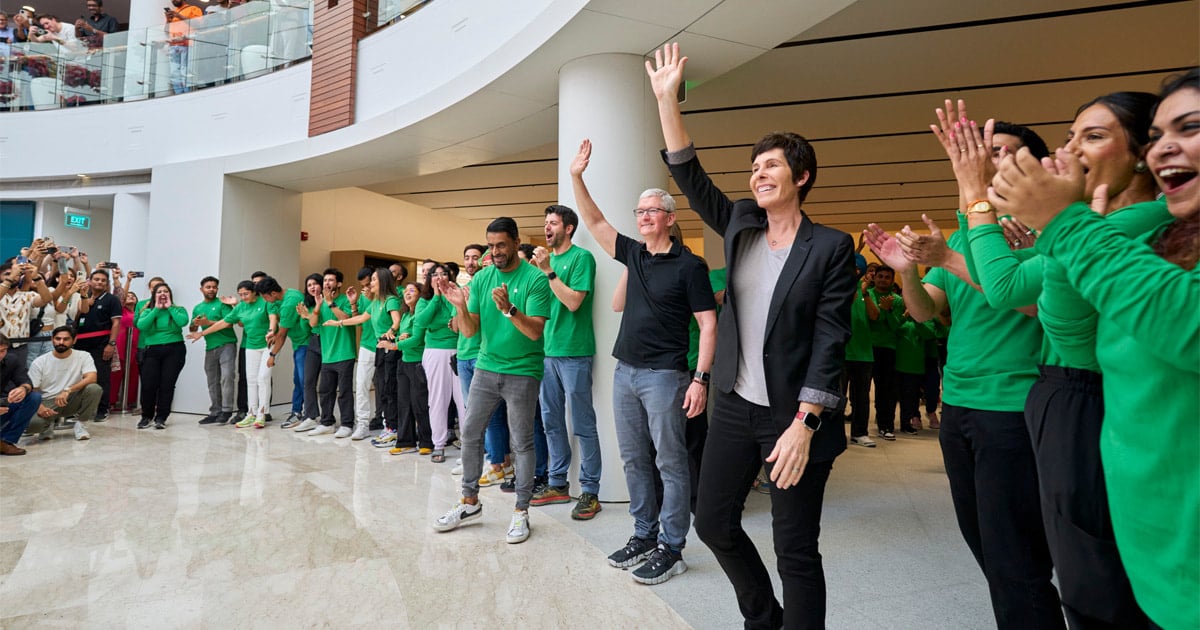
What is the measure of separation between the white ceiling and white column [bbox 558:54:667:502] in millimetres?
540

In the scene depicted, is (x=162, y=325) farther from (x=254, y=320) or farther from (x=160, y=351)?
(x=254, y=320)

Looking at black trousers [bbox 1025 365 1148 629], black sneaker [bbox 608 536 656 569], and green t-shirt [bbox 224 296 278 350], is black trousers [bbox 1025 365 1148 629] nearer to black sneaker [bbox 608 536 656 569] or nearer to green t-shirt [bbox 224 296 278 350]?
black sneaker [bbox 608 536 656 569]

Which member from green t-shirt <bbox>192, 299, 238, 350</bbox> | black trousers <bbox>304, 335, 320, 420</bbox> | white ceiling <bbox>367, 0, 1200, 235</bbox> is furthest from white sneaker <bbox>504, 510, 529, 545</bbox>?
green t-shirt <bbox>192, 299, 238, 350</bbox>

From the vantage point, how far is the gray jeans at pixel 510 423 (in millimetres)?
3104

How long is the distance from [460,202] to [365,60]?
3653mm

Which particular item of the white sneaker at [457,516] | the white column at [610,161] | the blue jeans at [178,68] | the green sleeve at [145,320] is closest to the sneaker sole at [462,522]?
the white sneaker at [457,516]

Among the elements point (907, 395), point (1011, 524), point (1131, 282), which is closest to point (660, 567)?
point (1011, 524)

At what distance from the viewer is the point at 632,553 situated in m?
2.72

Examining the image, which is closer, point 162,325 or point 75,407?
point 75,407

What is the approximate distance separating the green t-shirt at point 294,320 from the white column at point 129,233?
3486 millimetres

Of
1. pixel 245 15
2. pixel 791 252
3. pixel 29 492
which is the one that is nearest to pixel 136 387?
pixel 29 492

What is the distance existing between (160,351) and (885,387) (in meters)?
7.96

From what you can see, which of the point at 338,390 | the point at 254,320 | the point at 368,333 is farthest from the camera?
the point at 254,320

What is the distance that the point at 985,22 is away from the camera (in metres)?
4.05
